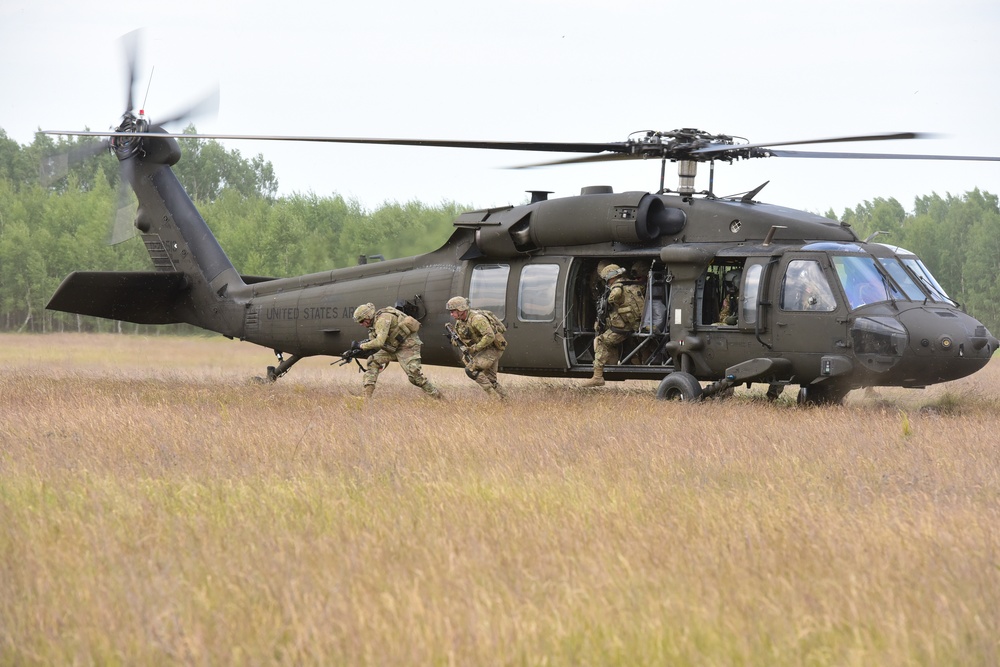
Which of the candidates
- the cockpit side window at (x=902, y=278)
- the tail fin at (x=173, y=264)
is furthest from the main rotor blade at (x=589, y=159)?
the tail fin at (x=173, y=264)

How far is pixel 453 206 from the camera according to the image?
28719mm

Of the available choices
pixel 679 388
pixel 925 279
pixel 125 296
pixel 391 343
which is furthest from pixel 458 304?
pixel 125 296

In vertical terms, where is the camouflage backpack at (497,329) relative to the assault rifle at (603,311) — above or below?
below

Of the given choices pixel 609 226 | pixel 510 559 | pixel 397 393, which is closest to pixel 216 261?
pixel 397 393

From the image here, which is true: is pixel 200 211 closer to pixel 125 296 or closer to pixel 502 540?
pixel 125 296

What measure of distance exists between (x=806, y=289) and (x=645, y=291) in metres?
2.12

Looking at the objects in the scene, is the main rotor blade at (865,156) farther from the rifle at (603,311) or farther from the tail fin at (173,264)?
the tail fin at (173,264)

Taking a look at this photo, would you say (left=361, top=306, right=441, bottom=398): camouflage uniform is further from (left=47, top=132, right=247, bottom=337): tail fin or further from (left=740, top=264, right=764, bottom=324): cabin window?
(left=47, top=132, right=247, bottom=337): tail fin

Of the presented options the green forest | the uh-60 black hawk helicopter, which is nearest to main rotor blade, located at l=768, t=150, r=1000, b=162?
the uh-60 black hawk helicopter

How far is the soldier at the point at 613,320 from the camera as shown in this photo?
40.0 feet

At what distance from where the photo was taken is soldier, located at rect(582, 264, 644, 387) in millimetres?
12180

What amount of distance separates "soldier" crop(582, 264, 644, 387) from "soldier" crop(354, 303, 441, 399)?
1825 mm

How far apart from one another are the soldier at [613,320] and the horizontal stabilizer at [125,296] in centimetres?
664

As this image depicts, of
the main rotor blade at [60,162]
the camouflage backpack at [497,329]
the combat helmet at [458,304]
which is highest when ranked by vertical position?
the main rotor blade at [60,162]
